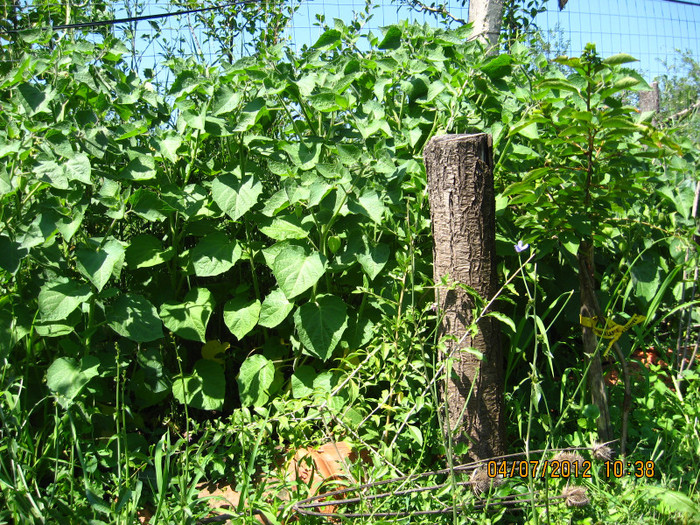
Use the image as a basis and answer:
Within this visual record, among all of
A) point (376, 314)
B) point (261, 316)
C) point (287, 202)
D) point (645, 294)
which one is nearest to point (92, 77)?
point (287, 202)

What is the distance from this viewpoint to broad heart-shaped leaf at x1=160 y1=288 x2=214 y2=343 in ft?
7.73

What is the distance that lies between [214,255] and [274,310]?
1.06 feet

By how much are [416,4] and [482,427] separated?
14.7 ft

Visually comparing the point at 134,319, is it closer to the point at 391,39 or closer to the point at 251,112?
the point at 251,112

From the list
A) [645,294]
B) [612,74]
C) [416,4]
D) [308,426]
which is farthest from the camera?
[416,4]

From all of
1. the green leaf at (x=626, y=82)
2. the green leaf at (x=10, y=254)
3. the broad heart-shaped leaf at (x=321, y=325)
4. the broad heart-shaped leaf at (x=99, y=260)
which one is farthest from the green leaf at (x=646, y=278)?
the green leaf at (x=10, y=254)

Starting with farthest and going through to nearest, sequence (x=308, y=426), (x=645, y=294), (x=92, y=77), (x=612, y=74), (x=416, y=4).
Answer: (x=416, y=4)
(x=645, y=294)
(x=92, y=77)
(x=308, y=426)
(x=612, y=74)

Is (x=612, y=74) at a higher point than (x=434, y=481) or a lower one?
higher

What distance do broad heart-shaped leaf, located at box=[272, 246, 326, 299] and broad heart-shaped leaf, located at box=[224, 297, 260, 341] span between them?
0.90 ft

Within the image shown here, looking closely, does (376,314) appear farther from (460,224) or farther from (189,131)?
(189,131)

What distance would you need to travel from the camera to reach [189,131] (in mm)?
2371

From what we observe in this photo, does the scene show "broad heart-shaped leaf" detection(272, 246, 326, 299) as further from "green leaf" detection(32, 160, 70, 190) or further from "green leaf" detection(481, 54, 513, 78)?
"green leaf" detection(481, 54, 513, 78)

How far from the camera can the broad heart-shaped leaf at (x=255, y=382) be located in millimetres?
2408
